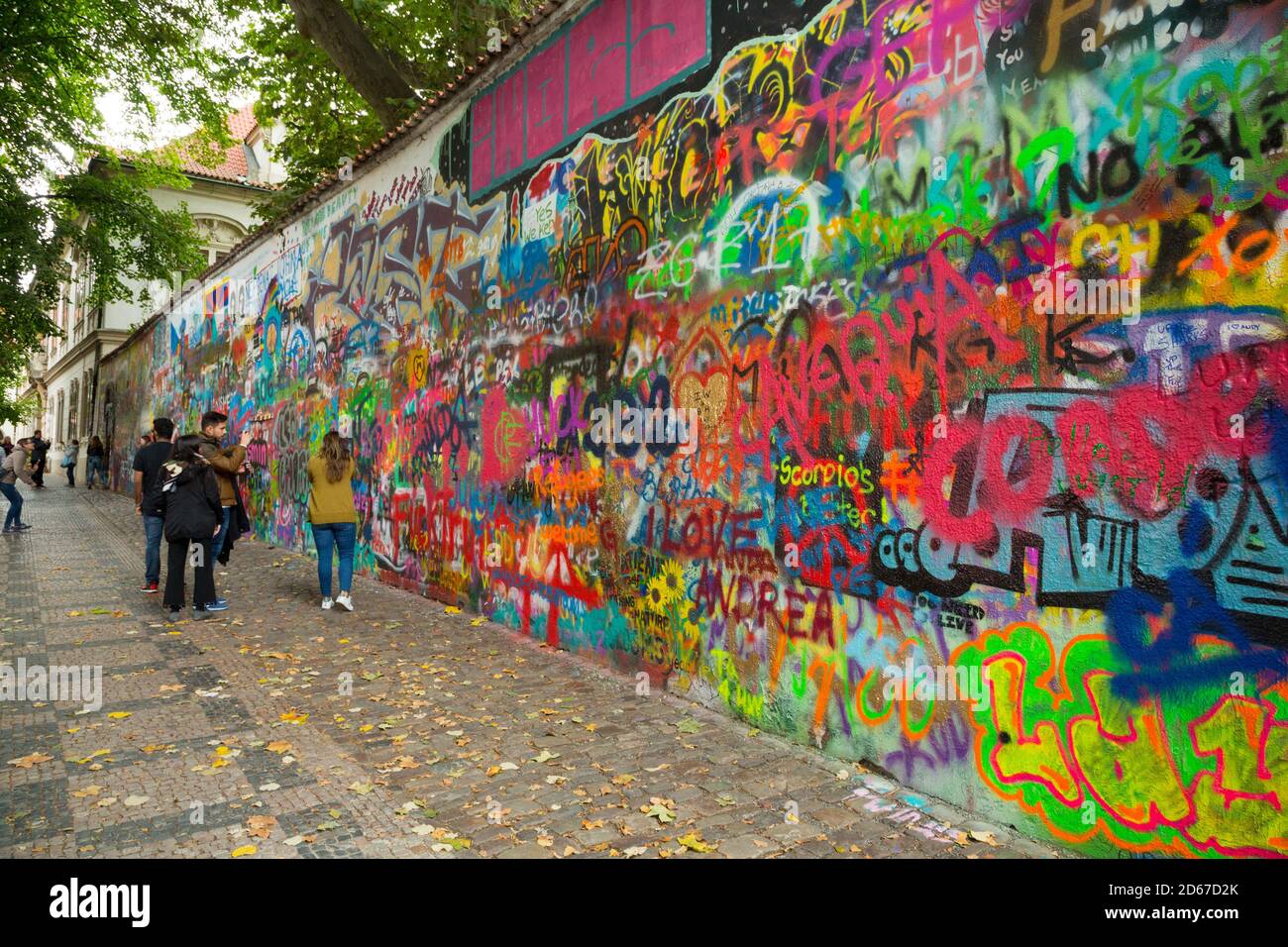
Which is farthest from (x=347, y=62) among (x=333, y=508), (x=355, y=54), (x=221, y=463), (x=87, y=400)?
(x=87, y=400)

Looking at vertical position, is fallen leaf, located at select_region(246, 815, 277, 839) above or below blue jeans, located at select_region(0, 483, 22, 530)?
below

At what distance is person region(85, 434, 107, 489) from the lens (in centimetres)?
2842

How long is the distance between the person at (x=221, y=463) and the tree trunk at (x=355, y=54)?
654 centimetres

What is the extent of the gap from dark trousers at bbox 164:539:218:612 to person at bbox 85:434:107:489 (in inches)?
990

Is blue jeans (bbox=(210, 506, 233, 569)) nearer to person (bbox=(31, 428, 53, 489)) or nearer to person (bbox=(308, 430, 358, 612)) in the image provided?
person (bbox=(308, 430, 358, 612))

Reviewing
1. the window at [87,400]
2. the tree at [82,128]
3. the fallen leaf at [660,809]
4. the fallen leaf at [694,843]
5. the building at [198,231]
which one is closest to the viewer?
the fallen leaf at [694,843]

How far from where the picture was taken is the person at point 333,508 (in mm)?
7969

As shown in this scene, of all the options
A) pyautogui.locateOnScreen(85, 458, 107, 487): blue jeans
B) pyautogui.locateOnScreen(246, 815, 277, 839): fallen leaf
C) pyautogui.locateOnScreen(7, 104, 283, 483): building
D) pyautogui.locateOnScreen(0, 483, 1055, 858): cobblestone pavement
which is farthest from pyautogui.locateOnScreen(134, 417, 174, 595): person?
pyautogui.locateOnScreen(85, 458, 107, 487): blue jeans

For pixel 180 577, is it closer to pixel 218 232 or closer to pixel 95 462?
pixel 95 462

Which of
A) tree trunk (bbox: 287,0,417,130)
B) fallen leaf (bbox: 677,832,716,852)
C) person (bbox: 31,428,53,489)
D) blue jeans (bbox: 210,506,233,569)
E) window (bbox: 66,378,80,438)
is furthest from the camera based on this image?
window (bbox: 66,378,80,438)

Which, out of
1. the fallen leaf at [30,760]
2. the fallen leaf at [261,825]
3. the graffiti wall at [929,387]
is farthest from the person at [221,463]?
the fallen leaf at [261,825]

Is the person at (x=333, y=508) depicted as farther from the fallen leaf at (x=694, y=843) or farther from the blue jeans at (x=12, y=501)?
the blue jeans at (x=12, y=501)

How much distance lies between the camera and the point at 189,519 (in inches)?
302

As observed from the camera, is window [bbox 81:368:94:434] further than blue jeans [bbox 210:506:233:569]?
Yes
